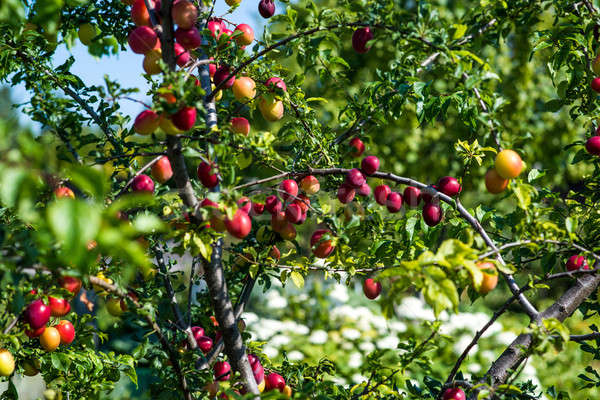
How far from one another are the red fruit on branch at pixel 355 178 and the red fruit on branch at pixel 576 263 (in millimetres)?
598

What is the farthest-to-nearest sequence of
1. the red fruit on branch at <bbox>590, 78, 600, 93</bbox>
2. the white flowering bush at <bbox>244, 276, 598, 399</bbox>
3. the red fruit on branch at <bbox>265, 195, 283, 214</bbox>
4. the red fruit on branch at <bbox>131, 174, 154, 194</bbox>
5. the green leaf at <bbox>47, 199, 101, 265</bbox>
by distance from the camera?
the white flowering bush at <bbox>244, 276, 598, 399</bbox> → the red fruit on branch at <bbox>590, 78, 600, 93</bbox> → the red fruit on branch at <bbox>265, 195, 283, 214</bbox> → the red fruit on branch at <bbox>131, 174, 154, 194</bbox> → the green leaf at <bbox>47, 199, 101, 265</bbox>

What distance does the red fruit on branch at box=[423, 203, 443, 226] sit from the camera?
4.03 feet

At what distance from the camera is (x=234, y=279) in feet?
5.31

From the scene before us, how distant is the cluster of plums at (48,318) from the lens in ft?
3.51

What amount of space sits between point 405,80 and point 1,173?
881mm

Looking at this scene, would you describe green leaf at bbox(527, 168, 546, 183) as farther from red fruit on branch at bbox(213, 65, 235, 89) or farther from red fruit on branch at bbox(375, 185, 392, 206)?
red fruit on branch at bbox(213, 65, 235, 89)

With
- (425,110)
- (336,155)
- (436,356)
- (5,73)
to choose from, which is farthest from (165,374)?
(436,356)

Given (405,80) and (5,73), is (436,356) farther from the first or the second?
(5,73)

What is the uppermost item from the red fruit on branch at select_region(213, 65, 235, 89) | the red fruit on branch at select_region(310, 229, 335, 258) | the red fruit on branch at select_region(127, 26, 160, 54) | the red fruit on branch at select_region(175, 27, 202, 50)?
the red fruit on branch at select_region(213, 65, 235, 89)

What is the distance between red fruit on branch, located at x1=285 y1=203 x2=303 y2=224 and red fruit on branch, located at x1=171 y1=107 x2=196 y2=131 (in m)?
0.35

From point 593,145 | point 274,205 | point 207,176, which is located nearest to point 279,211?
point 274,205

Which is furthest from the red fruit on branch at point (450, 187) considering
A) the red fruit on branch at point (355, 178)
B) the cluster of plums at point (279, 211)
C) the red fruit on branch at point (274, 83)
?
the red fruit on branch at point (274, 83)

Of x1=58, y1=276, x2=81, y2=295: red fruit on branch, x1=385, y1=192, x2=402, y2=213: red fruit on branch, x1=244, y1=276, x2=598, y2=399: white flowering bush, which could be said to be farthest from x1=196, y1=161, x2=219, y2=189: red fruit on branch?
x1=244, y1=276, x2=598, y2=399: white flowering bush

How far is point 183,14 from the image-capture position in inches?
43.0
